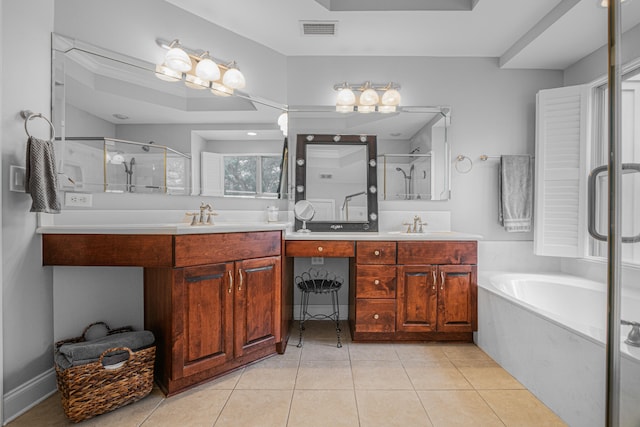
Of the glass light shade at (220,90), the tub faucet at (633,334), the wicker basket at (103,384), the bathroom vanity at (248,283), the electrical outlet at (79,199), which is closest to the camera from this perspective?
the tub faucet at (633,334)

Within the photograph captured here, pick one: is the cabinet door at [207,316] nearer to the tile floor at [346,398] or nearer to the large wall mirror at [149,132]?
the tile floor at [346,398]

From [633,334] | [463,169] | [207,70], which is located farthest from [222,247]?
[463,169]

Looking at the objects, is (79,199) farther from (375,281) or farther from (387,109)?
(387,109)

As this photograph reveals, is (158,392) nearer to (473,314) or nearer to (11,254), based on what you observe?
(11,254)

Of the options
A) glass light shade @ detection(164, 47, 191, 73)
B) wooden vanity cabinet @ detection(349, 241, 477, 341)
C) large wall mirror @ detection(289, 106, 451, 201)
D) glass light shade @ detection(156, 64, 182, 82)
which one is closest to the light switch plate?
glass light shade @ detection(156, 64, 182, 82)

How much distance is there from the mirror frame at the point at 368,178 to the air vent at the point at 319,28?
796mm

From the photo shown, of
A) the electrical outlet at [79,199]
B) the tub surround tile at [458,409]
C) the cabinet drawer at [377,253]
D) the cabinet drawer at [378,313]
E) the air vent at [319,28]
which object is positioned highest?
the air vent at [319,28]

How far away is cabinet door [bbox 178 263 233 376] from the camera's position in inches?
63.4

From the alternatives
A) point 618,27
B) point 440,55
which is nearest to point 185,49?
point 440,55

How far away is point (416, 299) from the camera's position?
7.30 ft

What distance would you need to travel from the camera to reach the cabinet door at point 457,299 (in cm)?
222

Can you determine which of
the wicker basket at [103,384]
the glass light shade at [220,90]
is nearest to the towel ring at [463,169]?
the glass light shade at [220,90]

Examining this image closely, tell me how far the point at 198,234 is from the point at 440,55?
8.39 ft

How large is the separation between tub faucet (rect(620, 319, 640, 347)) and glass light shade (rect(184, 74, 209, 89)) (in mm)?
2480
